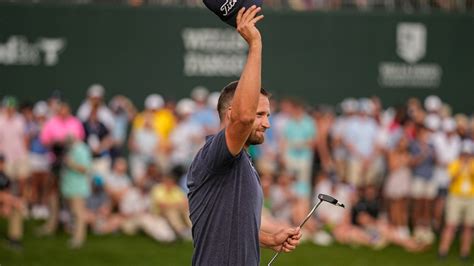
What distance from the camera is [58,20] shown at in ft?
66.4

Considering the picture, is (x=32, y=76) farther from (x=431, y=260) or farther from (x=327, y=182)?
(x=431, y=260)

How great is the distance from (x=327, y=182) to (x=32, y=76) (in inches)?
260

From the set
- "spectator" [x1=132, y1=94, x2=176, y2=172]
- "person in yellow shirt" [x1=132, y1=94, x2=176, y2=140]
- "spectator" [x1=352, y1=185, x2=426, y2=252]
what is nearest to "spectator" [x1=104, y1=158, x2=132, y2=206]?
"spectator" [x1=132, y1=94, x2=176, y2=172]

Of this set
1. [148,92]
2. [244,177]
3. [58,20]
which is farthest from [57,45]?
[244,177]

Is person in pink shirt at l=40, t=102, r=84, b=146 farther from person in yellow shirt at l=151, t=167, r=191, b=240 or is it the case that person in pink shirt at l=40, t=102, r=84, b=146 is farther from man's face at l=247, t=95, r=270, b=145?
man's face at l=247, t=95, r=270, b=145

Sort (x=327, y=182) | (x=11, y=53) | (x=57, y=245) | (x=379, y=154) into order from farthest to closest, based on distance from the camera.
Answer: (x=11, y=53), (x=379, y=154), (x=327, y=182), (x=57, y=245)

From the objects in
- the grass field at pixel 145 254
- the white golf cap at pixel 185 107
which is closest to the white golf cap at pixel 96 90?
the white golf cap at pixel 185 107

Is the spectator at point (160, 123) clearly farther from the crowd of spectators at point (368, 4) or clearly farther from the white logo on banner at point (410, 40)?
the white logo on banner at point (410, 40)

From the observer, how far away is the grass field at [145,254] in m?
14.2

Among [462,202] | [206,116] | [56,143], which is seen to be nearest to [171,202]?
[56,143]

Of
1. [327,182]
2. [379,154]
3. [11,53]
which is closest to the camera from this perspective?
[327,182]

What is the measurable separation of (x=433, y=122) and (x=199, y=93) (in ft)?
14.2

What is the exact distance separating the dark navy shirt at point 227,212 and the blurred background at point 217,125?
8962 mm

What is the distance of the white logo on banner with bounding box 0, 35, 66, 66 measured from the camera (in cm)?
2005
